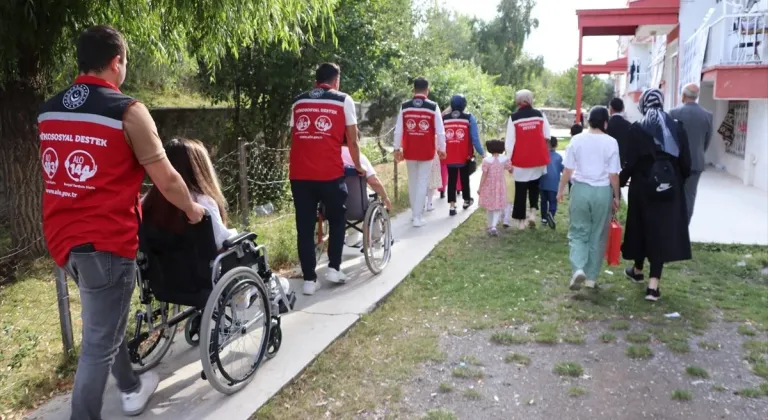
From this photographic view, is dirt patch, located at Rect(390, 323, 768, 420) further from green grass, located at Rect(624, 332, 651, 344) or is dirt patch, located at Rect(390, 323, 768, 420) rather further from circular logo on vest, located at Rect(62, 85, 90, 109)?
circular logo on vest, located at Rect(62, 85, 90, 109)

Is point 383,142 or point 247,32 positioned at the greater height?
point 247,32

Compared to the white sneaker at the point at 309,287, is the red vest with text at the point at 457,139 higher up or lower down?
higher up

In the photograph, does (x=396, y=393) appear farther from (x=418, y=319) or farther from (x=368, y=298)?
(x=368, y=298)

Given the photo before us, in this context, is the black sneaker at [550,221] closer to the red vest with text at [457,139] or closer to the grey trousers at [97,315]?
the red vest with text at [457,139]

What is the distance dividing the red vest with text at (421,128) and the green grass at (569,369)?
4400mm

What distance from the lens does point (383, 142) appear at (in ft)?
63.6

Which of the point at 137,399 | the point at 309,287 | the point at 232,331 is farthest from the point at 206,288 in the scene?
the point at 309,287

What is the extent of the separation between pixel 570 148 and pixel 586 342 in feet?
6.08

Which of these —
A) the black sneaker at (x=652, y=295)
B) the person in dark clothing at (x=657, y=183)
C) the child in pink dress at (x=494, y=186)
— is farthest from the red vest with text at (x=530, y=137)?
the black sneaker at (x=652, y=295)

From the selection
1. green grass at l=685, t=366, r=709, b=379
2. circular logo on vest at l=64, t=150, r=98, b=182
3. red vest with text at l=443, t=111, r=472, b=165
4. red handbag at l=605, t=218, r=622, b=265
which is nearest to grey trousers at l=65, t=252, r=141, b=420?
circular logo on vest at l=64, t=150, r=98, b=182

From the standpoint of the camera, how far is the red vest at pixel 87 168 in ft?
9.43

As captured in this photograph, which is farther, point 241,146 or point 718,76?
point 718,76

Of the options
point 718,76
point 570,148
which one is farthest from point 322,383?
point 718,76

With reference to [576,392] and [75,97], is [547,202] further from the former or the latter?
[75,97]
